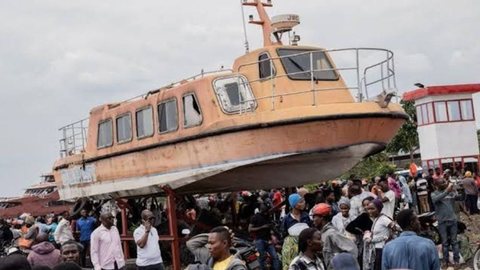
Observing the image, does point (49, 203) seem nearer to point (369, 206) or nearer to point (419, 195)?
point (419, 195)

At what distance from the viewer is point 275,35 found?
41.7 ft

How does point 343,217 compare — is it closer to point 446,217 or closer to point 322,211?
point 322,211

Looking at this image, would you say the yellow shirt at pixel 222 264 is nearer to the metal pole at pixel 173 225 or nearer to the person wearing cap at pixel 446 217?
the person wearing cap at pixel 446 217

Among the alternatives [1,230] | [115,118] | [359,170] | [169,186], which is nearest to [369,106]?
[169,186]

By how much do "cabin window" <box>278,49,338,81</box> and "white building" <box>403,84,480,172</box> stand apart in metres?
17.3

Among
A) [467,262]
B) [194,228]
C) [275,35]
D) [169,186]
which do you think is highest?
[275,35]

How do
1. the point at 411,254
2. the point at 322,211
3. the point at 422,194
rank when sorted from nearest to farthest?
the point at 411,254, the point at 322,211, the point at 422,194

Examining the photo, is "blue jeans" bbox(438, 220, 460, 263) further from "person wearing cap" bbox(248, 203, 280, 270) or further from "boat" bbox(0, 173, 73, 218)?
"boat" bbox(0, 173, 73, 218)

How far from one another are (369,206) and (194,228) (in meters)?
5.97

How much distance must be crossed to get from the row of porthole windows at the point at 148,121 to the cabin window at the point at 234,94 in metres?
0.49

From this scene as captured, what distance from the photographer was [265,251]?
9711 millimetres

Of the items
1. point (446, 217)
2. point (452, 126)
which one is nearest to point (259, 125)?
point (446, 217)

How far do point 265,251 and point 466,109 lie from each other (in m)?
21.0

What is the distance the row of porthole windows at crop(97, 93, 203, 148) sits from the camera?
39.1 ft
